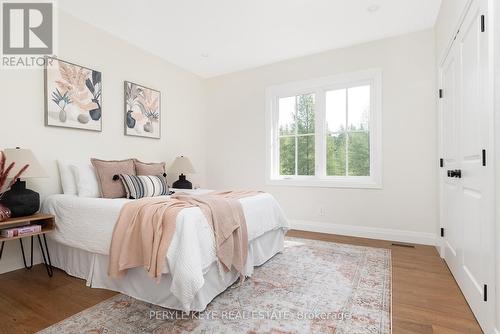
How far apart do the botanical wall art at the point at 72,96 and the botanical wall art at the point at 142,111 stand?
0.40 metres

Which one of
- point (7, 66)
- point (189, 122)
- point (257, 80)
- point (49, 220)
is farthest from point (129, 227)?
point (257, 80)

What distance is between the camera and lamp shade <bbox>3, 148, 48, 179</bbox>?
2299 mm

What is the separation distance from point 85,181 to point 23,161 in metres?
0.58

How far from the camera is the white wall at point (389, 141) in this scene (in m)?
3.35

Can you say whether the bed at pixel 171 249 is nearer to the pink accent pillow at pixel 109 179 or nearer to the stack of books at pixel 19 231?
the stack of books at pixel 19 231

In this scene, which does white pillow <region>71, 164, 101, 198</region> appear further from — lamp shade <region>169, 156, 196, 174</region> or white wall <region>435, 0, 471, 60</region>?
white wall <region>435, 0, 471, 60</region>

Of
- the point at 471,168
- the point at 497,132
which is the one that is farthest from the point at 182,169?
the point at 497,132

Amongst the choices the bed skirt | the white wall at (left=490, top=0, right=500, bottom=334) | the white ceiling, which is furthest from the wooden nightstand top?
the white wall at (left=490, top=0, right=500, bottom=334)

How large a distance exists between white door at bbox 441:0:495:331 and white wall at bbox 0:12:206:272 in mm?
3704

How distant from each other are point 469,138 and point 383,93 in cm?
187

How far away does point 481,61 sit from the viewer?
1677 millimetres

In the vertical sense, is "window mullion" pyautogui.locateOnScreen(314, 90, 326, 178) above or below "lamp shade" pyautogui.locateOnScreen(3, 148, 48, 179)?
above

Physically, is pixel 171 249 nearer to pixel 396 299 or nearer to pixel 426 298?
pixel 396 299

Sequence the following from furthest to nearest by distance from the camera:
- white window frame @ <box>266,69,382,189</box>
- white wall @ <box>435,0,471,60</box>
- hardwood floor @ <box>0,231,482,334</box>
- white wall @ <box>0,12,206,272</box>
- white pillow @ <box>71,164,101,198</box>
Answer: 1. white window frame @ <box>266,69,382,189</box>
2. white pillow @ <box>71,164,101,198</box>
3. white wall @ <box>0,12,206,272</box>
4. white wall @ <box>435,0,471,60</box>
5. hardwood floor @ <box>0,231,482,334</box>
